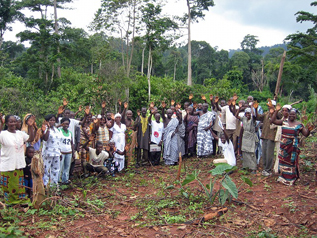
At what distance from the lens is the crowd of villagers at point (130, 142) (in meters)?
5.05

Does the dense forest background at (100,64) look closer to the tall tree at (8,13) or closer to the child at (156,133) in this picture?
the tall tree at (8,13)

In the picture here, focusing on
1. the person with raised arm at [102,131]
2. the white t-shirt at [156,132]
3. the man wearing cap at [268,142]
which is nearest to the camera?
the man wearing cap at [268,142]

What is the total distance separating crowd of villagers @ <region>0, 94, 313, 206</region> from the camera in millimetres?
5051

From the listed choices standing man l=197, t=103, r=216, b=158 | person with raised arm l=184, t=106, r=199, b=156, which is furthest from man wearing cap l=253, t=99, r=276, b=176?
person with raised arm l=184, t=106, r=199, b=156

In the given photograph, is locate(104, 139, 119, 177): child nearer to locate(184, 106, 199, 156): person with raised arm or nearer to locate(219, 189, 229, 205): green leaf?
locate(184, 106, 199, 156): person with raised arm

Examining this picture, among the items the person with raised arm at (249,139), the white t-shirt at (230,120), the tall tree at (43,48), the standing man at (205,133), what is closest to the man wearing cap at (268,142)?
the person with raised arm at (249,139)

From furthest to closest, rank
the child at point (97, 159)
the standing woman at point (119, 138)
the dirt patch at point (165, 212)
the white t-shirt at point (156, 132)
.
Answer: the white t-shirt at point (156, 132), the standing woman at point (119, 138), the child at point (97, 159), the dirt patch at point (165, 212)

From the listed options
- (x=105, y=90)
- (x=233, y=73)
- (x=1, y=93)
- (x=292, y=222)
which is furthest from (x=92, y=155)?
(x=233, y=73)

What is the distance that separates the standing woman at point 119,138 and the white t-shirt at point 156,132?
105 centimetres

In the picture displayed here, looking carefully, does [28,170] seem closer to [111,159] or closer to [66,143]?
[66,143]

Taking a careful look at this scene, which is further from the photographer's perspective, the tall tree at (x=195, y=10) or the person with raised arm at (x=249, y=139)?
the tall tree at (x=195, y=10)

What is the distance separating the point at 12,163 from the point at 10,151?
212 mm

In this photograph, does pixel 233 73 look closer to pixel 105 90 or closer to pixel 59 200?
pixel 105 90

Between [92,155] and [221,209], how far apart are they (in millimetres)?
3603
